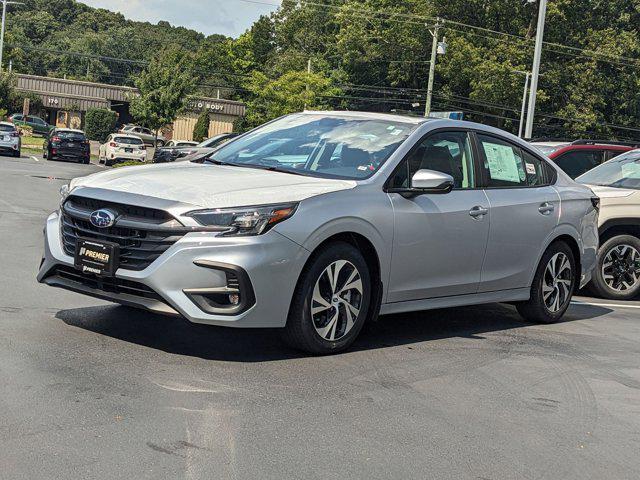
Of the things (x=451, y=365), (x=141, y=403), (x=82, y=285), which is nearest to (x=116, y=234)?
(x=82, y=285)

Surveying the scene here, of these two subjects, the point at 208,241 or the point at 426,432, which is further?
the point at 208,241

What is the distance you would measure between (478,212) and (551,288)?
4.94 ft

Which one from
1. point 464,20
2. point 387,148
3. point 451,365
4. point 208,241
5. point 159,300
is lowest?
point 451,365

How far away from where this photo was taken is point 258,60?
111m

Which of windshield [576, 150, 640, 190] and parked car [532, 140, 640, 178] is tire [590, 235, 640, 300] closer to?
windshield [576, 150, 640, 190]

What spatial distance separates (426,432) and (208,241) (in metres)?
1.78

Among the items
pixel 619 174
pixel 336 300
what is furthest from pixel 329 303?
pixel 619 174

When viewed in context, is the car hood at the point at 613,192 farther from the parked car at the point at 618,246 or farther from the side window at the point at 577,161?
the side window at the point at 577,161

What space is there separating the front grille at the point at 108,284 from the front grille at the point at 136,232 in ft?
0.37

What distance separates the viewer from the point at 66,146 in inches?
1608

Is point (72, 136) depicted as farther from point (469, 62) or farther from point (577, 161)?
point (469, 62)

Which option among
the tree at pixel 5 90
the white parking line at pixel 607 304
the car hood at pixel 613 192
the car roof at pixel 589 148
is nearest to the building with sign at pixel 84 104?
the tree at pixel 5 90

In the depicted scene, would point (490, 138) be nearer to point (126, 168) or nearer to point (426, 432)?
point (126, 168)

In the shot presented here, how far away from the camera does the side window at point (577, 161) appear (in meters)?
14.0
